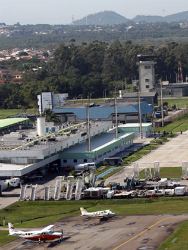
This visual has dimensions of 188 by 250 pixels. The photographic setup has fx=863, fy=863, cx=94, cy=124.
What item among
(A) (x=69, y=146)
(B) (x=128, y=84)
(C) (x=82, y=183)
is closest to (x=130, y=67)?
(B) (x=128, y=84)

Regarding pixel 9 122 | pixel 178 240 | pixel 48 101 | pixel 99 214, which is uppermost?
pixel 48 101

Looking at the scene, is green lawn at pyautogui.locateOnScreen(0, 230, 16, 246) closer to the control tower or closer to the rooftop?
the rooftop

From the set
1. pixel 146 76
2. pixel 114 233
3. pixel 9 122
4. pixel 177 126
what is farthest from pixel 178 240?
pixel 146 76

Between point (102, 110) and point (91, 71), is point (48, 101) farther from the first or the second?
point (91, 71)

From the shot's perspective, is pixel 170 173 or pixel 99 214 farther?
pixel 170 173

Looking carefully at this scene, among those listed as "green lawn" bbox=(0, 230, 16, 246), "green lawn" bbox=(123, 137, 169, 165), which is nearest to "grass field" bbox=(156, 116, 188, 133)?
"green lawn" bbox=(123, 137, 169, 165)
